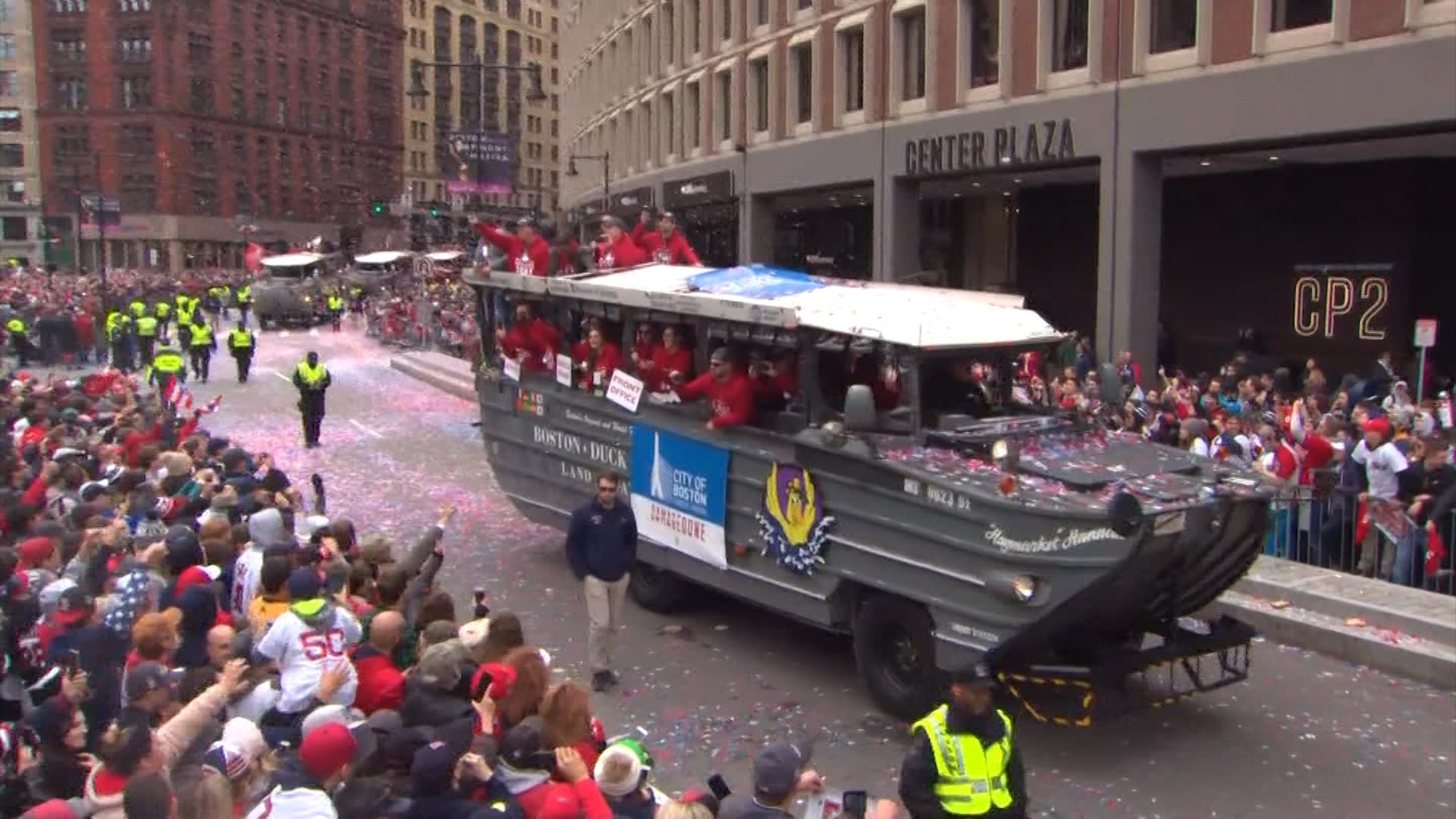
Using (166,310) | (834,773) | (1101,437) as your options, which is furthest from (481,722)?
(166,310)

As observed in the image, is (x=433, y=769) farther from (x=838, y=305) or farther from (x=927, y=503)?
(x=838, y=305)

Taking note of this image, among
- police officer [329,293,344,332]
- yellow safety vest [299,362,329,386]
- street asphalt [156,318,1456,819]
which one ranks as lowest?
street asphalt [156,318,1456,819]

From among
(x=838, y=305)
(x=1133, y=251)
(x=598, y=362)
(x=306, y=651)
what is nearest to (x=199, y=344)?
(x=1133, y=251)

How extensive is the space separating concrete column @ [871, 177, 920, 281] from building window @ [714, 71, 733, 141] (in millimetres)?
8832

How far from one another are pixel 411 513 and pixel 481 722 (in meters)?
10.3

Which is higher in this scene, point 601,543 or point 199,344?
point 199,344

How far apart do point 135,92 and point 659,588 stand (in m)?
88.4

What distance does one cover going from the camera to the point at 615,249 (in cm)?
1323

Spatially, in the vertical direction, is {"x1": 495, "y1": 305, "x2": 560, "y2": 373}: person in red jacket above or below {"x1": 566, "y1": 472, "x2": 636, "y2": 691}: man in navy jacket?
above

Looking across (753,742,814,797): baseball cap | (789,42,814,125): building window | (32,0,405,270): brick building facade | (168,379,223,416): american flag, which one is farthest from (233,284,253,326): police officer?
(32,0,405,270): brick building facade

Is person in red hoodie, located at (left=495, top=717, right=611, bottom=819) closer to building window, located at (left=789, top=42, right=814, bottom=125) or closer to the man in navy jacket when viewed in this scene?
the man in navy jacket

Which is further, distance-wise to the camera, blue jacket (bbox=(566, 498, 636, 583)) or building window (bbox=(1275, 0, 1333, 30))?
building window (bbox=(1275, 0, 1333, 30))

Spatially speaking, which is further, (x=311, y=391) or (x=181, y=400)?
(x=181, y=400)

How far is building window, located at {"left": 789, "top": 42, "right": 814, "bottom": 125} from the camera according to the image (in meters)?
31.4
